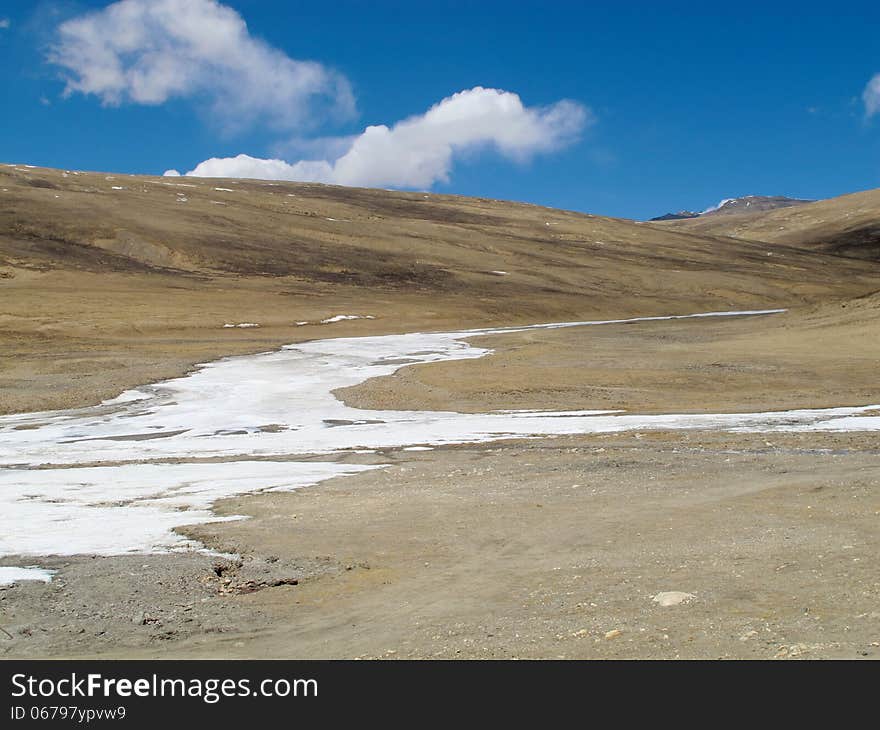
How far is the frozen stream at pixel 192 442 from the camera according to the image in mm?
12727

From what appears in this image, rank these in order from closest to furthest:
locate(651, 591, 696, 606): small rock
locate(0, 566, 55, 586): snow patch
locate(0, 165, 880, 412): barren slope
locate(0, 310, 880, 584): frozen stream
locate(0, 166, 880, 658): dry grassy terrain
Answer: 1. locate(0, 166, 880, 658): dry grassy terrain
2. locate(651, 591, 696, 606): small rock
3. locate(0, 566, 55, 586): snow patch
4. locate(0, 310, 880, 584): frozen stream
5. locate(0, 165, 880, 412): barren slope

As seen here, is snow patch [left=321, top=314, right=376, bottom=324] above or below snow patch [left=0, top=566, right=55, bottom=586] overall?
above

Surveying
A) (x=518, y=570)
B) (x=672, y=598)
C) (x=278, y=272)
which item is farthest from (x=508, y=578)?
(x=278, y=272)

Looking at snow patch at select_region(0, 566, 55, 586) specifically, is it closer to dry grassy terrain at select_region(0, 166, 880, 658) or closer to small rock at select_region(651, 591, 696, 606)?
dry grassy terrain at select_region(0, 166, 880, 658)

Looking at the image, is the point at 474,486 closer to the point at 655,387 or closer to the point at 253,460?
the point at 253,460

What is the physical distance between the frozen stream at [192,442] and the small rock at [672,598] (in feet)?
19.4

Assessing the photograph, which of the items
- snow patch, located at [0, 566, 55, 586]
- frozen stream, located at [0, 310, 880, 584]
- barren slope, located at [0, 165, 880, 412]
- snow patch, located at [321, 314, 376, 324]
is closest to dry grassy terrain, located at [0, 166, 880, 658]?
snow patch, located at [0, 566, 55, 586]

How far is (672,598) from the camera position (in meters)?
8.17

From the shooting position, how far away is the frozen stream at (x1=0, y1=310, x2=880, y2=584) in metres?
12.7

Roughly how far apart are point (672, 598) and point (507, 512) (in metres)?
4.86

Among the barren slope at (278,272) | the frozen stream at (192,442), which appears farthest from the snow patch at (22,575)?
the barren slope at (278,272)

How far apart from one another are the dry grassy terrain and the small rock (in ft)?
0.39

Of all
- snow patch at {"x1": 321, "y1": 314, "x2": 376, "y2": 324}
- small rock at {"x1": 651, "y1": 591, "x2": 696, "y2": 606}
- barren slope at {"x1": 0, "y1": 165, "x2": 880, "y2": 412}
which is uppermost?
barren slope at {"x1": 0, "y1": 165, "x2": 880, "y2": 412}

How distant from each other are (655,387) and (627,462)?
1497 cm
